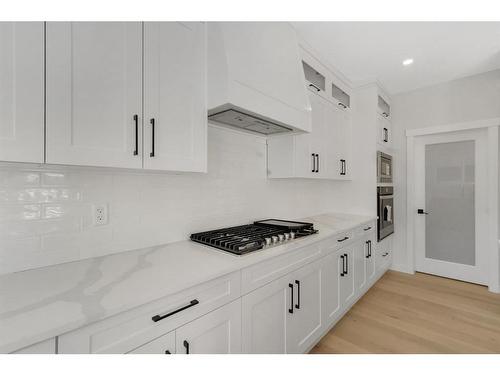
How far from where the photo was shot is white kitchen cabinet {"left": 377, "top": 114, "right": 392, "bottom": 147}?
3.12m

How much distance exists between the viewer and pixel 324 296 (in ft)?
6.24

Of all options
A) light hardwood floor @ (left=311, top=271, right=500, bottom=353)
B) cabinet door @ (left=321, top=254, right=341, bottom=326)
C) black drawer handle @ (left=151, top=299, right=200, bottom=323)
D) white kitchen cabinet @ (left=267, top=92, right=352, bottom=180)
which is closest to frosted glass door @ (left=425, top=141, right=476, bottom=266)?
light hardwood floor @ (left=311, top=271, right=500, bottom=353)

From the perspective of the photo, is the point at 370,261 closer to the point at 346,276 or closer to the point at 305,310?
the point at 346,276

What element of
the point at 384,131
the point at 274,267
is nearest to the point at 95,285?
the point at 274,267

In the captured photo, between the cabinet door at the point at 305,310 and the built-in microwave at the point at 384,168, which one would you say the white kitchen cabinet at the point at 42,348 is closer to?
the cabinet door at the point at 305,310

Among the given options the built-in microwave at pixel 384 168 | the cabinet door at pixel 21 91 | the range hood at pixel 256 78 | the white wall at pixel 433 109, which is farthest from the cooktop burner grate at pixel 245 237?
the white wall at pixel 433 109

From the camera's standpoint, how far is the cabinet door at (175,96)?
1181 mm

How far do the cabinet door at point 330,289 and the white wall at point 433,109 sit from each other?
2038mm

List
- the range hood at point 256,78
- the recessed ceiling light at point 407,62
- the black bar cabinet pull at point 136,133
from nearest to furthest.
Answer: the black bar cabinet pull at point 136,133, the range hood at point 256,78, the recessed ceiling light at point 407,62

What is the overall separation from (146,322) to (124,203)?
0.75m

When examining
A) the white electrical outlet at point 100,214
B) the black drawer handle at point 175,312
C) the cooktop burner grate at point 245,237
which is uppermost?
the white electrical outlet at point 100,214

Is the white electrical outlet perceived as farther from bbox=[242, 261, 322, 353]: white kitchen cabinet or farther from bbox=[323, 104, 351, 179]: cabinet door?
bbox=[323, 104, 351, 179]: cabinet door

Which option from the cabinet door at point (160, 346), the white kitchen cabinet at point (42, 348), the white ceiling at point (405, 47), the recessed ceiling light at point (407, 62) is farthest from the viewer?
the recessed ceiling light at point (407, 62)

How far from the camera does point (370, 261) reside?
283 centimetres
